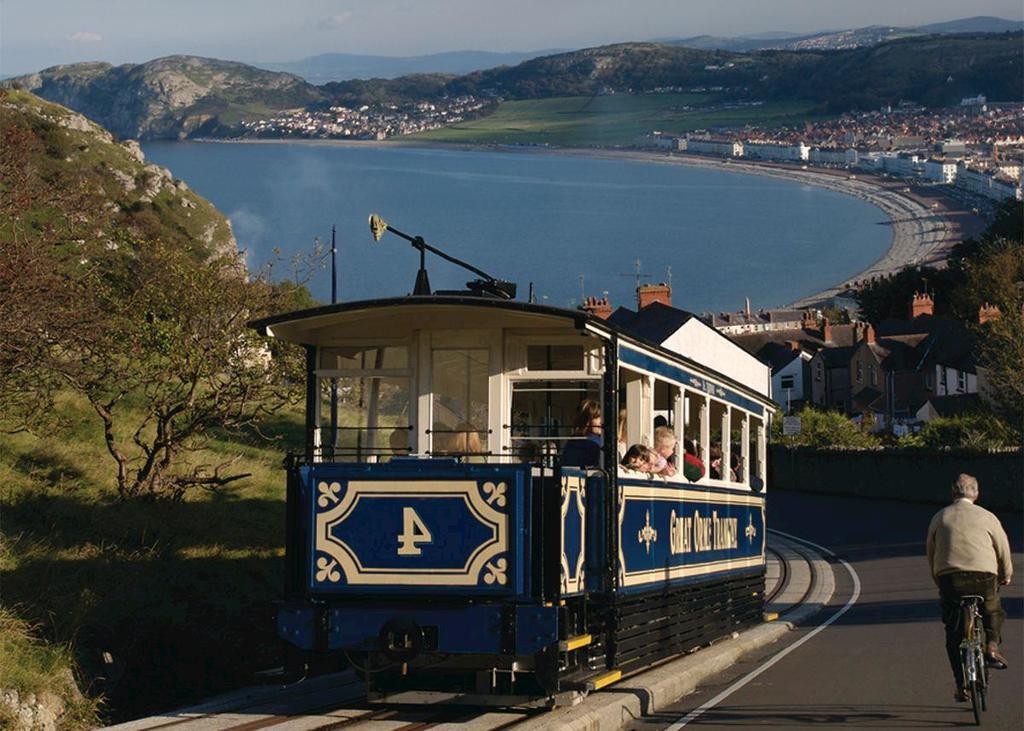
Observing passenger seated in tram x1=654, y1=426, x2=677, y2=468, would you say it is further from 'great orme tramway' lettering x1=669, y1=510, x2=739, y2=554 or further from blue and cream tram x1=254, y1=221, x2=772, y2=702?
'great orme tramway' lettering x1=669, y1=510, x2=739, y2=554

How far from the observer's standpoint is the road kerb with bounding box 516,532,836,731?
468 inches

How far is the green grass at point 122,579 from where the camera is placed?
1482 cm

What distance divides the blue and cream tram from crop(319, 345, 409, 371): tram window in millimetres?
11

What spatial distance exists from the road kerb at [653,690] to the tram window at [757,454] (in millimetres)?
1685

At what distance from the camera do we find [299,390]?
20375mm

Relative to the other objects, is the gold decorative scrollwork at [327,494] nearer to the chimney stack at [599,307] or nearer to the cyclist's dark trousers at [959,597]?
the cyclist's dark trousers at [959,597]

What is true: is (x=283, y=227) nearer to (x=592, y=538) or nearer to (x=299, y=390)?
(x=299, y=390)

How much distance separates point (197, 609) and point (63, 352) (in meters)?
3.51

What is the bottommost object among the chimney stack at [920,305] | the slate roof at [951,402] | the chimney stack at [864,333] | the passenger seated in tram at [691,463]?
the slate roof at [951,402]

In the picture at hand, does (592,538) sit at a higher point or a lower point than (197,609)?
higher

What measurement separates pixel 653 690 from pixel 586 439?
196 centimetres

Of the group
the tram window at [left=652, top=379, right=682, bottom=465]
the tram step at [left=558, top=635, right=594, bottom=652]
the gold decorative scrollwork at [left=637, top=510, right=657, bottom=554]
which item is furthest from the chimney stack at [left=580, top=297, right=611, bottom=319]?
the tram step at [left=558, top=635, right=594, bottom=652]

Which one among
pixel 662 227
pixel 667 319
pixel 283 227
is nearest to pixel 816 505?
pixel 667 319

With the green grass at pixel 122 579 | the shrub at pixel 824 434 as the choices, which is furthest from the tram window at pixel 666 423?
the shrub at pixel 824 434
